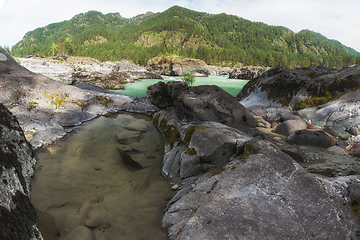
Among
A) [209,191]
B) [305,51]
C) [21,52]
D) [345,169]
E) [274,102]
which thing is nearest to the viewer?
[209,191]

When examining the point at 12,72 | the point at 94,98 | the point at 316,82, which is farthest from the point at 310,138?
the point at 12,72

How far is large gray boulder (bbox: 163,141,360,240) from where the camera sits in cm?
290

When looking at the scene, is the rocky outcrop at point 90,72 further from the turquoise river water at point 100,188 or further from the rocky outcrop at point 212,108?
the turquoise river water at point 100,188

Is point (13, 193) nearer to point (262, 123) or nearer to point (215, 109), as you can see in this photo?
point (215, 109)

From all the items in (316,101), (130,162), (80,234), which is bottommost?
(80,234)

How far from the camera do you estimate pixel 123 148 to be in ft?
23.7

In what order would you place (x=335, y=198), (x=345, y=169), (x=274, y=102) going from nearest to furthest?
(x=335, y=198) → (x=345, y=169) → (x=274, y=102)

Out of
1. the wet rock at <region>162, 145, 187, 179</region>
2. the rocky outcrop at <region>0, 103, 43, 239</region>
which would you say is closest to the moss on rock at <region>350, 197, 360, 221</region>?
the wet rock at <region>162, 145, 187, 179</region>

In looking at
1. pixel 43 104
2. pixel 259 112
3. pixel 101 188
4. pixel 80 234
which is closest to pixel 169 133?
pixel 101 188

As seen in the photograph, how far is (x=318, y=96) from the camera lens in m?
12.2

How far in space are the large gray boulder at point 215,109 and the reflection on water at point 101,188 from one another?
3169 millimetres

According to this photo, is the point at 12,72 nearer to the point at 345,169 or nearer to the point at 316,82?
the point at 345,169

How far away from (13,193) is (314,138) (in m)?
10.1

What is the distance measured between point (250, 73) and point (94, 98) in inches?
2471
